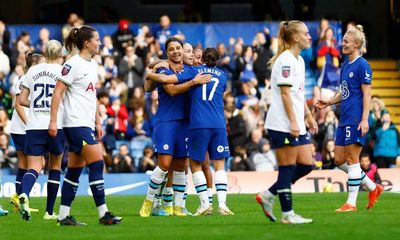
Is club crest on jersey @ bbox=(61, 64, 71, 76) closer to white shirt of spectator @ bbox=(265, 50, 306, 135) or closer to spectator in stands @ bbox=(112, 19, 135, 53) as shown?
white shirt of spectator @ bbox=(265, 50, 306, 135)

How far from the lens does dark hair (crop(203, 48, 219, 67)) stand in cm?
1677

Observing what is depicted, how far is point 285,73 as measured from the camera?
566 inches

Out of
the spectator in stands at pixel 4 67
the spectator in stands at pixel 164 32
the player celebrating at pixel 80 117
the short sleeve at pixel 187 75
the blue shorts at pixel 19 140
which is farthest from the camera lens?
the spectator in stands at pixel 164 32

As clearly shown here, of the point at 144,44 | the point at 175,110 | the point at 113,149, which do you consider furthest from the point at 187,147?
the point at 144,44

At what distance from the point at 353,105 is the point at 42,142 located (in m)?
4.24

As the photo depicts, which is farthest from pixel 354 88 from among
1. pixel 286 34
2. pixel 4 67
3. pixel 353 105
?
pixel 4 67

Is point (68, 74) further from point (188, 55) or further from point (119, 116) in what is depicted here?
point (119, 116)

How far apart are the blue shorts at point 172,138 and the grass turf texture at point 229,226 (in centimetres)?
95

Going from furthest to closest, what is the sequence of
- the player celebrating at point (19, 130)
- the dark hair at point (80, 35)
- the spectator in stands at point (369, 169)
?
the spectator in stands at point (369, 169), the player celebrating at point (19, 130), the dark hair at point (80, 35)

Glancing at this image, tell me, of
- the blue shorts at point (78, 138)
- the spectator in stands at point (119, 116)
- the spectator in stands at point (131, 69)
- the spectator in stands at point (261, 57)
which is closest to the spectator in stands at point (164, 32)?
the spectator in stands at point (131, 69)

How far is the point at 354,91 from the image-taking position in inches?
670

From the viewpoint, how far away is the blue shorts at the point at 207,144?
54.7 ft

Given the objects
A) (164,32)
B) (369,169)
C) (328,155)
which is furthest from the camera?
(164,32)

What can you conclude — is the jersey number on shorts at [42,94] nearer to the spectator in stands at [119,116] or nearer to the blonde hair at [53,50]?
the blonde hair at [53,50]
